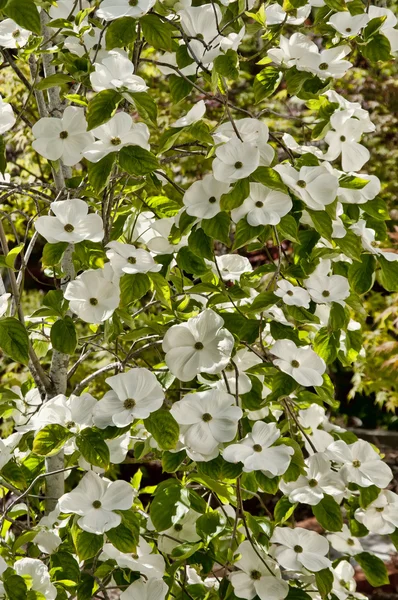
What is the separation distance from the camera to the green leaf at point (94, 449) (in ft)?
3.44

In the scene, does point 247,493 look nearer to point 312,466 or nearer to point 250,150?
point 312,466

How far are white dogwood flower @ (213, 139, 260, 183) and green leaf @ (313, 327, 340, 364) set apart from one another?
1.27ft

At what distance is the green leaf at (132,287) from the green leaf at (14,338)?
14cm

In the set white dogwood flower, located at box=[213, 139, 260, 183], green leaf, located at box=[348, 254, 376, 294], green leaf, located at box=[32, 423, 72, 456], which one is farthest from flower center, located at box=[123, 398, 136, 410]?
green leaf, located at box=[348, 254, 376, 294]

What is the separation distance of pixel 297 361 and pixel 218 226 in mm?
235

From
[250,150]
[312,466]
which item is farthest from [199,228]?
[312,466]

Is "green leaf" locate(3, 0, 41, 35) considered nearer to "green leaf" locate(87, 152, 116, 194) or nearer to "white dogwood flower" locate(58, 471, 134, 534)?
"green leaf" locate(87, 152, 116, 194)

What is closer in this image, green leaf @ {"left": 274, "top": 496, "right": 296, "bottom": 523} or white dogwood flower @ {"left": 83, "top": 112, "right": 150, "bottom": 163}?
white dogwood flower @ {"left": 83, "top": 112, "right": 150, "bottom": 163}

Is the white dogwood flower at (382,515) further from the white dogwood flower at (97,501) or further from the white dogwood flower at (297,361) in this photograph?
the white dogwood flower at (97,501)

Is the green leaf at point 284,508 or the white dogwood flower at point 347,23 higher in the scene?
the white dogwood flower at point 347,23

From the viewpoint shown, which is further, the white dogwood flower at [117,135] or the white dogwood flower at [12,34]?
the white dogwood flower at [12,34]

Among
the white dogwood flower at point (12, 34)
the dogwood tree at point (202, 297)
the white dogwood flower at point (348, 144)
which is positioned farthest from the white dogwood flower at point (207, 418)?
the white dogwood flower at point (12, 34)

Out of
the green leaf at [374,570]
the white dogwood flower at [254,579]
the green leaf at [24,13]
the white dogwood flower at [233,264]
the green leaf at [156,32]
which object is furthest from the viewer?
the white dogwood flower at [233,264]

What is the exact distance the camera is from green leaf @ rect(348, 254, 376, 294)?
122 centimetres
